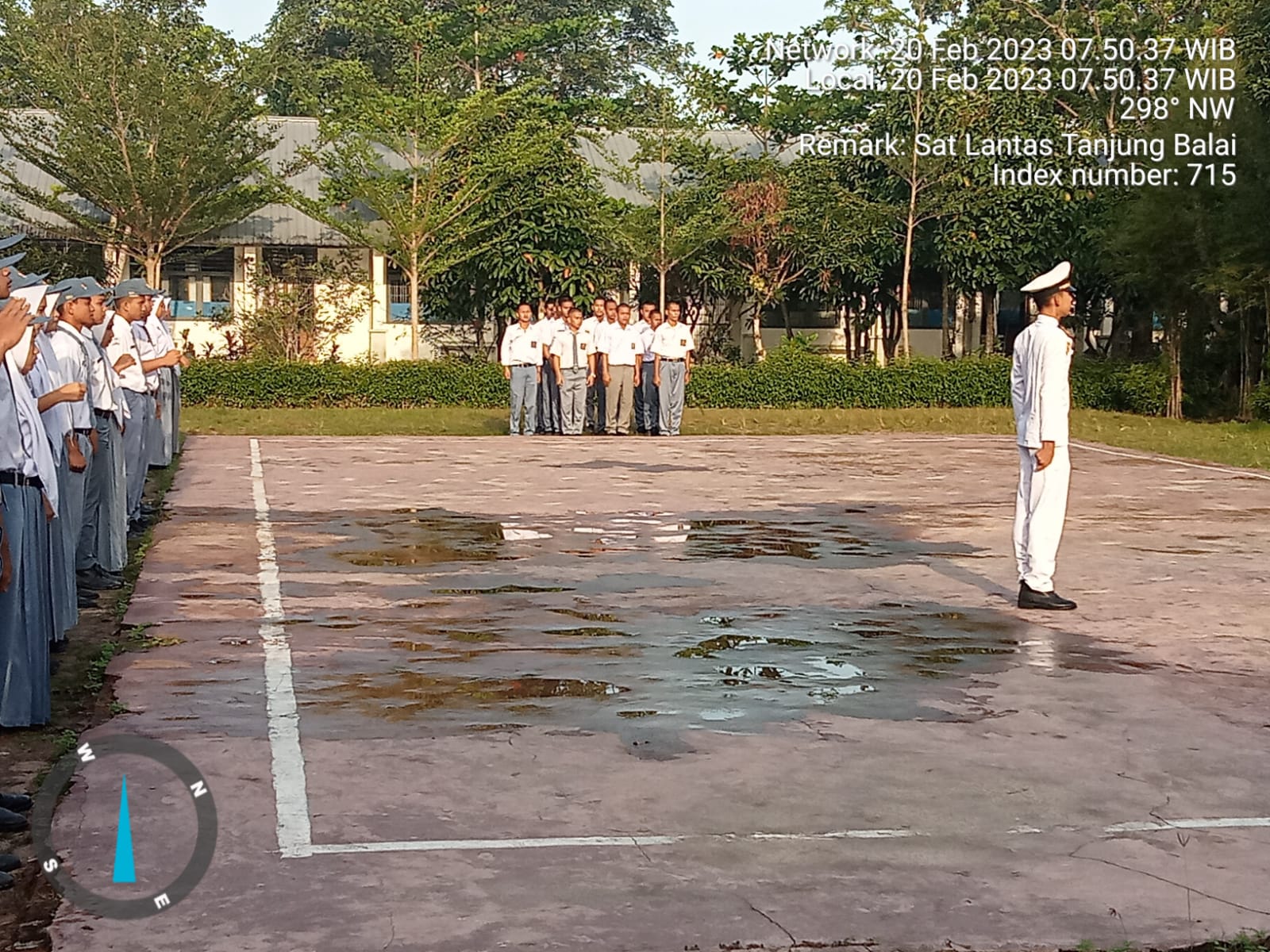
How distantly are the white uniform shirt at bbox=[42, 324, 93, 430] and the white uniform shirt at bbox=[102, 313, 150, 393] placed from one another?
2.42 meters

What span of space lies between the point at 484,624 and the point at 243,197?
25.0 meters

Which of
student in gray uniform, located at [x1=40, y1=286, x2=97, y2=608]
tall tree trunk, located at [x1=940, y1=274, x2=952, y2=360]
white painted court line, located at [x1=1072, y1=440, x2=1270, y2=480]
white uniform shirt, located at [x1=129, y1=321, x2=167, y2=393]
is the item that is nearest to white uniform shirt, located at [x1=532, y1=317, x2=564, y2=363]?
white painted court line, located at [x1=1072, y1=440, x2=1270, y2=480]

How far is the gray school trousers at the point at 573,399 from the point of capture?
2362 cm

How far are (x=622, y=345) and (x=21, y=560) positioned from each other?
1683 cm

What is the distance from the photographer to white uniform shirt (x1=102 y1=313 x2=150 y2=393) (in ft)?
39.1

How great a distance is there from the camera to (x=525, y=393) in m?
23.4

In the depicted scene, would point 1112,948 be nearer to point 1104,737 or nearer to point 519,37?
point 1104,737

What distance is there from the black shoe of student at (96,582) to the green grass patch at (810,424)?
12.0 m

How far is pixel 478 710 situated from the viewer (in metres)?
7.20

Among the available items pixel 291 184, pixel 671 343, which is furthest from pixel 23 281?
pixel 291 184

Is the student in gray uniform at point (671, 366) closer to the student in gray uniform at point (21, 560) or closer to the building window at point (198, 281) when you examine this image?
the building window at point (198, 281)

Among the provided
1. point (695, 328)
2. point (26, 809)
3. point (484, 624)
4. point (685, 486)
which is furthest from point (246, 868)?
point (695, 328)

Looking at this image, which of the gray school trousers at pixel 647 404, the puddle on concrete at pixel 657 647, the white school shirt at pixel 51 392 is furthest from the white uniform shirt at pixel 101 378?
the gray school trousers at pixel 647 404

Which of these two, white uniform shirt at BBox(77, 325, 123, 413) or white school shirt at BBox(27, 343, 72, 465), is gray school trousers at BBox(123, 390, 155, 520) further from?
white school shirt at BBox(27, 343, 72, 465)
